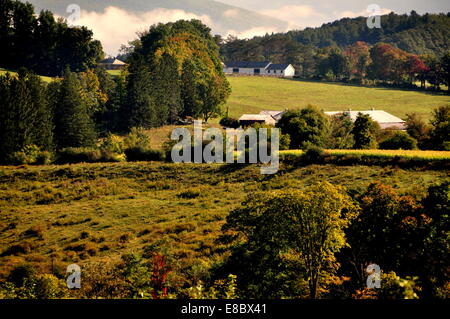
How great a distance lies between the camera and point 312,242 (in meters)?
20.8

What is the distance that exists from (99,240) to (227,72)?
16202cm

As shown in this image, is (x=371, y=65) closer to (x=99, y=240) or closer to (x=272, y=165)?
(x=272, y=165)

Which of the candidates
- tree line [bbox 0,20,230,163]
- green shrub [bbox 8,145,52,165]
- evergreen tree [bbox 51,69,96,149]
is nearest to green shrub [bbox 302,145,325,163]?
tree line [bbox 0,20,230,163]

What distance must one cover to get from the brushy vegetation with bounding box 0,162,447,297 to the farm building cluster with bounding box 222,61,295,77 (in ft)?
429

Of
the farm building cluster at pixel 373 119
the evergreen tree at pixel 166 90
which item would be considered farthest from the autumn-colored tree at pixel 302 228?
the evergreen tree at pixel 166 90

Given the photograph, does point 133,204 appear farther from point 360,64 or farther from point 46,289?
point 360,64

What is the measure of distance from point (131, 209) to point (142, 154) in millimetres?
19142

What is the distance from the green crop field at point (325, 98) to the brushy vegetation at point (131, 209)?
54396mm

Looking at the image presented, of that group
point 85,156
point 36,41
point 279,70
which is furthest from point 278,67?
point 85,156

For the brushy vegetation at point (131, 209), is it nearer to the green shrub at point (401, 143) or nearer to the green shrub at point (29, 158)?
the green shrub at point (29, 158)

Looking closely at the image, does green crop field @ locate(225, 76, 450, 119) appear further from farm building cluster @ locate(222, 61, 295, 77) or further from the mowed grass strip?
the mowed grass strip

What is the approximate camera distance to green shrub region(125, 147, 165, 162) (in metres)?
56.2

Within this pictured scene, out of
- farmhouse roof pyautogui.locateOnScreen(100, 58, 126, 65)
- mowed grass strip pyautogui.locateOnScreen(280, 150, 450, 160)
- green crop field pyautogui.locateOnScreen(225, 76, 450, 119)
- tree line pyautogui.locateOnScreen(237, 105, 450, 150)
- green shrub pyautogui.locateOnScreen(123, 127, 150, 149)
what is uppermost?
farmhouse roof pyautogui.locateOnScreen(100, 58, 126, 65)
